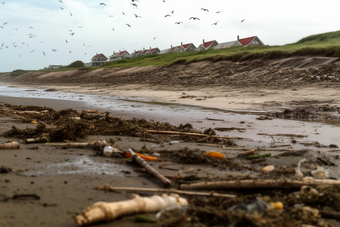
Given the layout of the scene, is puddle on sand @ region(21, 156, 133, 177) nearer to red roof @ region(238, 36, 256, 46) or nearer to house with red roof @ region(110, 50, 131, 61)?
red roof @ region(238, 36, 256, 46)

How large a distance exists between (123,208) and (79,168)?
140cm

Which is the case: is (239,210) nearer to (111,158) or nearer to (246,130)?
(111,158)

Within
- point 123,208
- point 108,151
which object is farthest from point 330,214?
point 108,151

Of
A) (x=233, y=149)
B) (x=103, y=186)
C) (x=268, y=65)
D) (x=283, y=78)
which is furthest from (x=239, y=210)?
(x=268, y=65)

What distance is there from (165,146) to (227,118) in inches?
165

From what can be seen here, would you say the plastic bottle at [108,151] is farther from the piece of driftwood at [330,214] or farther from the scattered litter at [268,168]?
the piece of driftwood at [330,214]

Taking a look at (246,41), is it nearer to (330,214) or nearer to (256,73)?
(256,73)

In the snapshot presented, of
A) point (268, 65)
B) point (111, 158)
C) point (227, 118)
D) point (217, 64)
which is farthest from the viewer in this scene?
point (217, 64)

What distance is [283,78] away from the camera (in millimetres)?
15766

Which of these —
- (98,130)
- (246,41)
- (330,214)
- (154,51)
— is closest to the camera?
(330,214)

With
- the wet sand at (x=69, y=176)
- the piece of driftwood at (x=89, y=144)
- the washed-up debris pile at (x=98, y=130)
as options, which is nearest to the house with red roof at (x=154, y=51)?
the washed-up debris pile at (x=98, y=130)

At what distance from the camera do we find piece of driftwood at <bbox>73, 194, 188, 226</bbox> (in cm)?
192

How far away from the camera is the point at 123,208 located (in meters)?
2.09

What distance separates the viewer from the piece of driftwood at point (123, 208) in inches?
75.5
